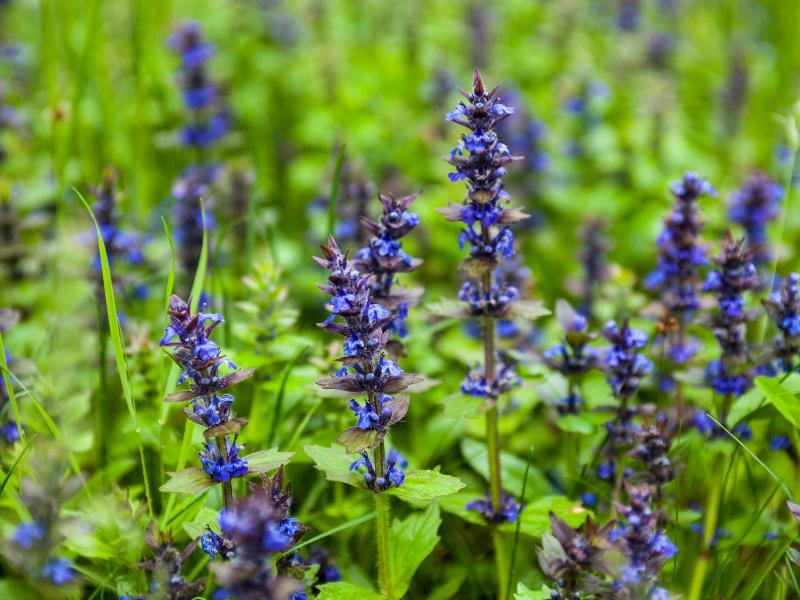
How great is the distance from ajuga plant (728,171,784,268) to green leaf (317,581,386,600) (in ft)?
9.36

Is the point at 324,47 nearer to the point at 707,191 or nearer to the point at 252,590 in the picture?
the point at 707,191

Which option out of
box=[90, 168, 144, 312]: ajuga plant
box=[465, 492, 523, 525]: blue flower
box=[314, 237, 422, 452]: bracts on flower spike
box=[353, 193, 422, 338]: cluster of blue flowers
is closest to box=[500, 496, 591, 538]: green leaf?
box=[465, 492, 523, 525]: blue flower

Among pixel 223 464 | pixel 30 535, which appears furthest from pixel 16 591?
pixel 223 464

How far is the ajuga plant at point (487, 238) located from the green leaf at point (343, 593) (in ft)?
2.02

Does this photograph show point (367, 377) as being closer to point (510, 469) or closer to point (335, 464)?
point (335, 464)

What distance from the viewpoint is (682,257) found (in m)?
3.50

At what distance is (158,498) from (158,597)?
0.86 m

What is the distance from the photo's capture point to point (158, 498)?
10.1ft

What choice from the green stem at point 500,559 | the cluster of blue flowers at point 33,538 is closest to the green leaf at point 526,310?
the green stem at point 500,559

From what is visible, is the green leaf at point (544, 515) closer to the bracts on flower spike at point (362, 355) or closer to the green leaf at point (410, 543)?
the green leaf at point (410, 543)

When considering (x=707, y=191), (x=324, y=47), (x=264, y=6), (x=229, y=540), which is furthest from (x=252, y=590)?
(x=264, y=6)

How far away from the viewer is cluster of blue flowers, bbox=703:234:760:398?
307 cm

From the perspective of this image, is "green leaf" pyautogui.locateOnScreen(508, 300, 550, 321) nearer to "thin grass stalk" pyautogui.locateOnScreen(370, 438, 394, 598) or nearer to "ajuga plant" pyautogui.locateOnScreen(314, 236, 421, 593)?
"ajuga plant" pyautogui.locateOnScreen(314, 236, 421, 593)

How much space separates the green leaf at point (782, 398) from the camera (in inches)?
105
